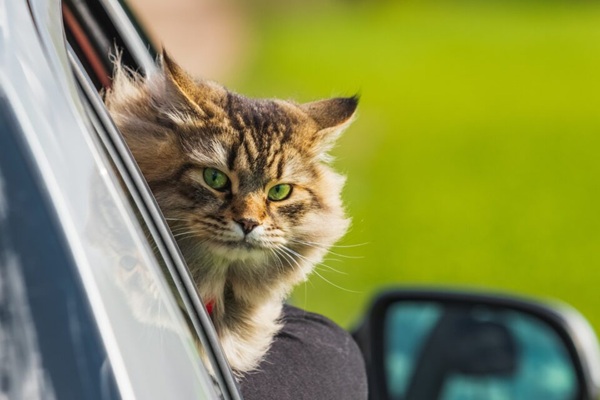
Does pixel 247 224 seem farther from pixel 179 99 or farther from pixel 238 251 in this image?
pixel 179 99

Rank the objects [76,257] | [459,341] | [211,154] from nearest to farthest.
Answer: [76,257] < [211,154] < [459,341]

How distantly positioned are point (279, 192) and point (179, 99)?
0.96ft

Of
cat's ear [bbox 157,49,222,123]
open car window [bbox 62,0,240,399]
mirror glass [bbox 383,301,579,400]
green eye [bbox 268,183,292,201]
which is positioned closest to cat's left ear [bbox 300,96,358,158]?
green eye [bbox 268,183,292,201]

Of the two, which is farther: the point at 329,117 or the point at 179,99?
the point at 329,117

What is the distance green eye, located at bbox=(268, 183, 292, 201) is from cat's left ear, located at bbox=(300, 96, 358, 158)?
0.45ft

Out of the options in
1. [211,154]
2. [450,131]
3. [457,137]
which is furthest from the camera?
[450,131]

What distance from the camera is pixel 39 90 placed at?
59.0 inches

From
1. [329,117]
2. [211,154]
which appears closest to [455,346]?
[329,117]

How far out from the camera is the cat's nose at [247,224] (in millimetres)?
2311

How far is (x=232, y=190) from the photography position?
7.77 feet

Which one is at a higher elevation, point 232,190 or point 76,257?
point 232,190

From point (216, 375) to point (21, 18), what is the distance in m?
0.59

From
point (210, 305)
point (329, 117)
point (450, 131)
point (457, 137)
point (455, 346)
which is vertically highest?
point (450, 131)

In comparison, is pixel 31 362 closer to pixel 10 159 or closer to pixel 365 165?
pixel 10 159
